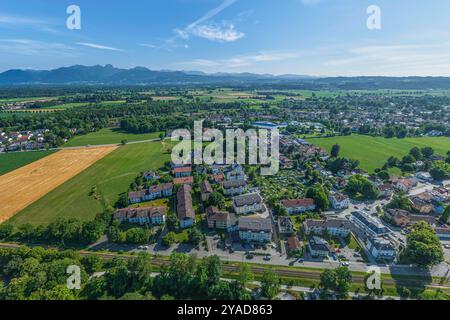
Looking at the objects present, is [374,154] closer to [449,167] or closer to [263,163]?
[449,167]

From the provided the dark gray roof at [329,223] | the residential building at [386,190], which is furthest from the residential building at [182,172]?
the residential building at [386,190]

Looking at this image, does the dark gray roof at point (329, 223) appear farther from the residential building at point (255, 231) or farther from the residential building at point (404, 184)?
the residential building at point (404, 184)

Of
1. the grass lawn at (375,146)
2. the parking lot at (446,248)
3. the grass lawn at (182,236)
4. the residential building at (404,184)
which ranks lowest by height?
the parking lot at (446,248)

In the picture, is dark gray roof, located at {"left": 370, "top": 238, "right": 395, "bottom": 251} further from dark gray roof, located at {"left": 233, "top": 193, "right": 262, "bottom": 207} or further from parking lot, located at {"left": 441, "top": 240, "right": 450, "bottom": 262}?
dark gray roof, located at {"left": 233, "top": 193, "right": 262, "bottom": 207}

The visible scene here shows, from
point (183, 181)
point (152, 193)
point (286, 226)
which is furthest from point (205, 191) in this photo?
point (286, 226)

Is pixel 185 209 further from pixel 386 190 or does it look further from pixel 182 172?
pixel 386 190

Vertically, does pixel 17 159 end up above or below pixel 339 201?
above
